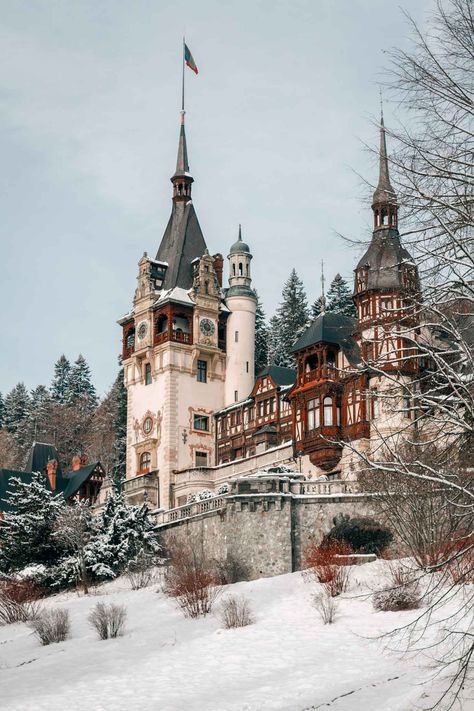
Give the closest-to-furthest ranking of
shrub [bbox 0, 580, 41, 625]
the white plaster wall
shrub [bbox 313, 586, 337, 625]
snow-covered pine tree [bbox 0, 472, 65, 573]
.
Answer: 1. shrub [bbox 313, 586, 337, 625]
2. shrub [bbox 0, 580, 41, 625]
3. snow-covered pine tree [bbox 0, 472, 65, 573]
4. the white plaster wall

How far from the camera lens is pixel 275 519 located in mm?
41375

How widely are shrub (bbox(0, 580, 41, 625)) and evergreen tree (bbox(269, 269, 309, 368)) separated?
118ft

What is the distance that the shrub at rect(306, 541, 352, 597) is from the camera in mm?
33844

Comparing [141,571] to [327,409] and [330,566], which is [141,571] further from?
[327,409]

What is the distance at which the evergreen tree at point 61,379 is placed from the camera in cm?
11076

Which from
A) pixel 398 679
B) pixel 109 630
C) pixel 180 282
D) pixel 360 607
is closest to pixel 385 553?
pixel 360 607

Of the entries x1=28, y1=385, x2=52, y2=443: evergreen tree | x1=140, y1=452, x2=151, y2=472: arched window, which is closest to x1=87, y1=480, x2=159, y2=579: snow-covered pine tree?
x1=140, y1=452, x2=151, y2=472: arched window

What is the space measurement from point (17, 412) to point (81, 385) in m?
6.90

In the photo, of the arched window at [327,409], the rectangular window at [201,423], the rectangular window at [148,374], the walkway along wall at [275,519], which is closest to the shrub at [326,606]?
the walkway along wall at [275,519]

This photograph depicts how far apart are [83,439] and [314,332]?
158ft

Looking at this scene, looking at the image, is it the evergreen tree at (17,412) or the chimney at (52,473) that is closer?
the chimney at (52,473)

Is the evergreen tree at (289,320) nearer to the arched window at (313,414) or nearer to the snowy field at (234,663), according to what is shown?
the arched window at (313,414)

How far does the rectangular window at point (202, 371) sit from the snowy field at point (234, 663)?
2636 centimetres

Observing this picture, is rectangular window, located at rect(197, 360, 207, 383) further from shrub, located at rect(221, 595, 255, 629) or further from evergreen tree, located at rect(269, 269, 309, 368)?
shrub, located at rect(221, 595, 255, 629)
